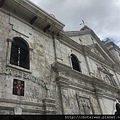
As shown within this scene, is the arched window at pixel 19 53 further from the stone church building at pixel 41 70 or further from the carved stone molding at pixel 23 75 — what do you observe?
the carved stone molding at pixel 23 75

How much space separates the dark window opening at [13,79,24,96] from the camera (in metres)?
6.29

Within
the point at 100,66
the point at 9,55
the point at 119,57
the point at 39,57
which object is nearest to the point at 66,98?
the point at 39,57

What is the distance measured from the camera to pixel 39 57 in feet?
27.8

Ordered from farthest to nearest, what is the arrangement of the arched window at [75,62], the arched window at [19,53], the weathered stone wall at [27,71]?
the arched window at [75,62] → the arched window at [19,53] → the weathered stone wall at [27,71]

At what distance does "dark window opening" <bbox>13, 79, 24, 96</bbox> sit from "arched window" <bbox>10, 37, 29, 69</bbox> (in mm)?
1044

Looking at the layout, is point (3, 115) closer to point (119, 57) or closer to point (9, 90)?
point (9, 90)

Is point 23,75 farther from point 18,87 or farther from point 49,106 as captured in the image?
point 49,106

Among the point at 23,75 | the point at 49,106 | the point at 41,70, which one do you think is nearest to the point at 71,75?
the point at 41,70

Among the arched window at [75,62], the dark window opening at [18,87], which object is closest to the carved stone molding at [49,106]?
the dark window opening at [18,87]

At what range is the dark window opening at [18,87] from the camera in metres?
6.29

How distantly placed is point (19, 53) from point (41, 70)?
59.5 inches

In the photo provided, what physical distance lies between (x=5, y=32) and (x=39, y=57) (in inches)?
90.4

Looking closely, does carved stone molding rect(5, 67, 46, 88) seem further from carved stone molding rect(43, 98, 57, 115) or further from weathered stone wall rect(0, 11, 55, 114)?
carved stone molding rect(43, 98, 57, 115)

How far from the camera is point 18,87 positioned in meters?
6.45
